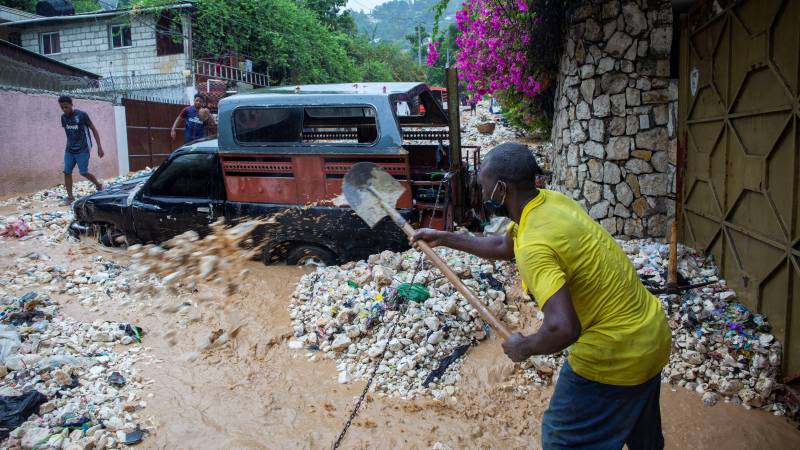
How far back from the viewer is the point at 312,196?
18.5ft

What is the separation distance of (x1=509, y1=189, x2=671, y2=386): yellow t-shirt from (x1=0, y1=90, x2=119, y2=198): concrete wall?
38.4 feet

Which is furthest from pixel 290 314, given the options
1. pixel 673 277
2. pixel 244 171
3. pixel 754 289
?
pixel 754 289

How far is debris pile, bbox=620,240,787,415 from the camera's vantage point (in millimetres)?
3705

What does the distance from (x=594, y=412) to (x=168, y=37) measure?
75.4 ft

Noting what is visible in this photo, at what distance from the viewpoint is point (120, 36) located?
22.0 metres

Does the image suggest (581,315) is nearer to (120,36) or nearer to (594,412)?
(594,412)

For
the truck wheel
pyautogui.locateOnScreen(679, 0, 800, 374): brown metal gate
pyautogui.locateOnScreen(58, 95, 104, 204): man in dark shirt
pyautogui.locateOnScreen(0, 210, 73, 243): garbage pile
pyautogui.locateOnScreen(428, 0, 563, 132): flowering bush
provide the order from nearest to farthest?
pyautogui.locateOnScreen(679, 0, 800, 374): brown metal gate → the truck wheel → pyautogui.locateOnScreen(428, 0, 563, 132): flowering bush → pyautogui.locateOnScreen(0, 210, 73, 243): garbage pile → pyautogui.locateOnScreen(58, 95, 104, 204): man in dark shirt

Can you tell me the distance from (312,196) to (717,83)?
4.02m

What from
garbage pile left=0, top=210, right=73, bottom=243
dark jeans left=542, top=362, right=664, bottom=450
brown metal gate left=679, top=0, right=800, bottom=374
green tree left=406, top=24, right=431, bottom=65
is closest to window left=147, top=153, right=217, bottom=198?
garbage pile left=0, top=210, right=73, bottom=243

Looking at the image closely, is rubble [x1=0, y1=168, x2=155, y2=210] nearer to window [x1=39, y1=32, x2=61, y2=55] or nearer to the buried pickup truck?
the buried pickup truck

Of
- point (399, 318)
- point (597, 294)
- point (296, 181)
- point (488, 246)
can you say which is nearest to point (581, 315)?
point (597, 294)

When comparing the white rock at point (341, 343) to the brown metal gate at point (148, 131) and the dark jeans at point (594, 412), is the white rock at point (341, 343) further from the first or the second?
the brown metal gate at point (148, 131)

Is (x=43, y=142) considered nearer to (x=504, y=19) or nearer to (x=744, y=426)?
(x=504, y=19)

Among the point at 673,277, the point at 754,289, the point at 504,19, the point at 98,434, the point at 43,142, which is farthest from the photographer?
the point at 43,142
